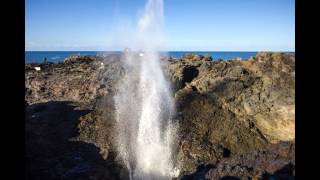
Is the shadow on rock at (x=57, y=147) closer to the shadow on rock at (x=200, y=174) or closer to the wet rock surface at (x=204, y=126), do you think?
the wet rock surface at (x=204, y=126)

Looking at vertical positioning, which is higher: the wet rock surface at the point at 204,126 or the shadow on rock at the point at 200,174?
the wet rock surface at the point at 204,126

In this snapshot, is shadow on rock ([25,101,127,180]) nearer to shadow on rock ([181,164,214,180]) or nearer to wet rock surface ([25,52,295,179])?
wet rock surface ([25,52,295,179])

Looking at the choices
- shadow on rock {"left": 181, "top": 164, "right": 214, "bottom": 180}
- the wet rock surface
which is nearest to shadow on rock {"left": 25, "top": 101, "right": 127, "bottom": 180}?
the wet rock surface

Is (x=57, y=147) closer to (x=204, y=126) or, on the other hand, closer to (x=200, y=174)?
(x=204, y=126)

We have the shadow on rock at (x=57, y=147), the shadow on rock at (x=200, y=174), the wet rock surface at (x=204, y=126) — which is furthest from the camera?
the shadow on rock at (x=57, y=147)

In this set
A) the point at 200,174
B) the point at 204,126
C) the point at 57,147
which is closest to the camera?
the point at 200,174

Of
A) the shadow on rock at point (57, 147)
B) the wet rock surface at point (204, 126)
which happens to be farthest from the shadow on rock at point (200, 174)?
the shadow on rock at point (57, 147)

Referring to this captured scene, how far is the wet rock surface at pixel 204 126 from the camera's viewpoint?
13.9 m

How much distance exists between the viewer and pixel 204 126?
1766 cm

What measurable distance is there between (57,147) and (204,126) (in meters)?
7.29

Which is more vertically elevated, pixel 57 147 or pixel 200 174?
pixel 57 147

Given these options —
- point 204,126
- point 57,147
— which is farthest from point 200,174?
point 57,147

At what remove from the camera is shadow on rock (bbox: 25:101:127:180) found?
14266 mm

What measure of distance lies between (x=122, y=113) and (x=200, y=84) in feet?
16.2
